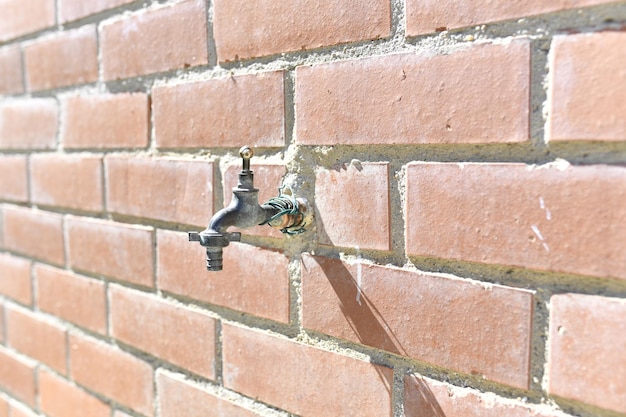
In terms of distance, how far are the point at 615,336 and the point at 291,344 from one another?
38 cm

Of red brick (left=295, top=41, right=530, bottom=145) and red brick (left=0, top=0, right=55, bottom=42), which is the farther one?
red brick (left=0, top=0, right=55, bottom=42)

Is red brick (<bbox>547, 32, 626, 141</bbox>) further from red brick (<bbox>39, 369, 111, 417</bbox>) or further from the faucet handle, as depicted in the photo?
red brick (<bbox>39, 369, 111, 417</bbox>)

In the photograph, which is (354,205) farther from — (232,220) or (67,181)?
(67,181)

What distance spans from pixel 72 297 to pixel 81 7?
1.77 feet

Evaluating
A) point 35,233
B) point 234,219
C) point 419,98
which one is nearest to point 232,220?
point 234,219

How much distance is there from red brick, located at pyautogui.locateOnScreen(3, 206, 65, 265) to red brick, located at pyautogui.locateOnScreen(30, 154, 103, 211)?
0.12 ft

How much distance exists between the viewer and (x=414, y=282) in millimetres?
603

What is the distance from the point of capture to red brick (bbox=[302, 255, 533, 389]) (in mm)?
536

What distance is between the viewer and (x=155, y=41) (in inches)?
34.3

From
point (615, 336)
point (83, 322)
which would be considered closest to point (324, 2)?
point (615, 336)

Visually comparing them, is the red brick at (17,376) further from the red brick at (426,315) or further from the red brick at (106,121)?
the red brick at (426,315)

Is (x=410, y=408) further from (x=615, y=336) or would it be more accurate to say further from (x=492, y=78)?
(x=492, y=78)

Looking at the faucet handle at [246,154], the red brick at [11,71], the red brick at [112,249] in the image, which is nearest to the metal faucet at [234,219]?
the faucet handle at [246,154]

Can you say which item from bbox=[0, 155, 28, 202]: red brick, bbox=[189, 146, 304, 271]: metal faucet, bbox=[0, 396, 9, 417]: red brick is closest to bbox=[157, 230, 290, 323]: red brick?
bbox=[189, 146, 304, 271]: metal faucet
